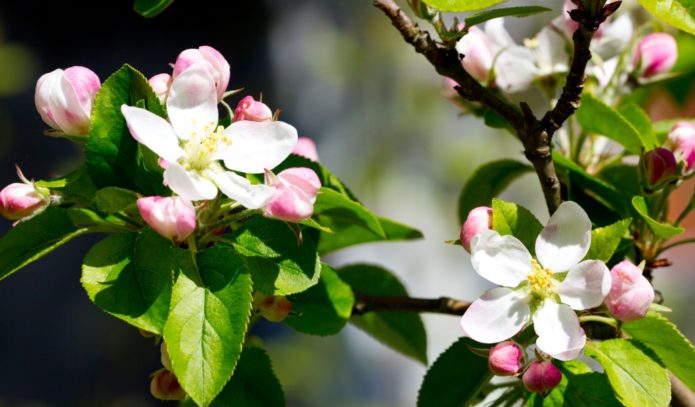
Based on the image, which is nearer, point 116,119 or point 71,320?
point 116,119

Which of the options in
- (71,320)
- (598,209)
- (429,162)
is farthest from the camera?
(429,162)

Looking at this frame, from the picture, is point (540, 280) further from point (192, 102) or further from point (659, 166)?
point (192, 102)

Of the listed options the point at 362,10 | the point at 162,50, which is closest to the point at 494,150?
the point at 362,10

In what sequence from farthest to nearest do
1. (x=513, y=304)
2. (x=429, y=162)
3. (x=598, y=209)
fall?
(x=429, y=162) < (x=598, y=209) < (x=513, y=304)

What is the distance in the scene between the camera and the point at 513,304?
35.1 inches

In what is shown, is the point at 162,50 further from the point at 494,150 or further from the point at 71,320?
the point at 494,150

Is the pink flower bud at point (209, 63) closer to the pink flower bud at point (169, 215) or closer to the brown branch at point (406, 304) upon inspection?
the pink flower bud at point (169, 215)

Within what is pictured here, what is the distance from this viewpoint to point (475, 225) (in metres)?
0.88

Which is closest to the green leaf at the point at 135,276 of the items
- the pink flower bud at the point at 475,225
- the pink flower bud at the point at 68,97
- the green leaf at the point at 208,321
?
the green leaf at the point at 208,321

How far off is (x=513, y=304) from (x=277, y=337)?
2464 mm

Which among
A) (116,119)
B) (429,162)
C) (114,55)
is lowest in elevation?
(429,162)

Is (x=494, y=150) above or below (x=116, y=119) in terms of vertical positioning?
below

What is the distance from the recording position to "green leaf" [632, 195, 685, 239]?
3.12 ft

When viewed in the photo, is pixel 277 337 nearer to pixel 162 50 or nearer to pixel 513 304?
pixel 162 50
